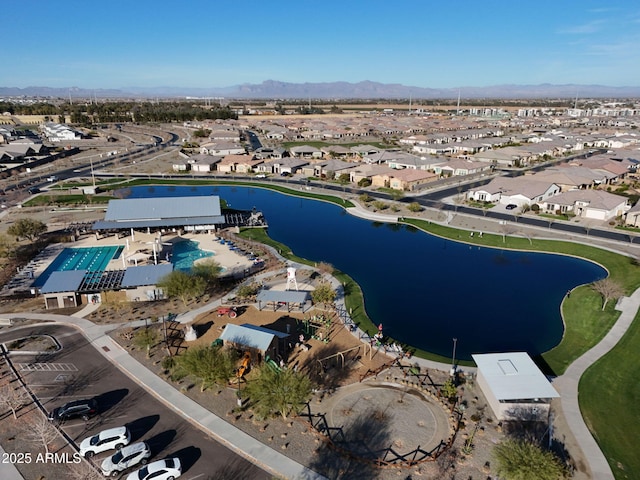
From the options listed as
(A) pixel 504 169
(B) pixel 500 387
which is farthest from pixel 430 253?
(A) pixel 504 169

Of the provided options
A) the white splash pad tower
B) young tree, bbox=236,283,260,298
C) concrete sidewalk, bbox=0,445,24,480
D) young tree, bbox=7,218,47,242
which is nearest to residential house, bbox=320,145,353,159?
young tree, bbox=7,218,47,242

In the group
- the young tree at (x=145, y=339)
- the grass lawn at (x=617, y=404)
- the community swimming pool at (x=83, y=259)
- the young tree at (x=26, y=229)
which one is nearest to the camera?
the grass lawn at (x=617, y=404)

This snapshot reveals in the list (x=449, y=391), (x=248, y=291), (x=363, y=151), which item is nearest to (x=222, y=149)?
(x=363, y=151)

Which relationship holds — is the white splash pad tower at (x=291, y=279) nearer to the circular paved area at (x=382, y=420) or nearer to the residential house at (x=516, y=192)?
the circular paved area at (x=382, y=420)

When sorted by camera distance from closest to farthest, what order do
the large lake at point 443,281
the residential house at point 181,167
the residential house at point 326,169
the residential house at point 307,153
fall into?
the large lake at point 443,281 < the residential house at point 326,169 < the residential house at point 181,167 < the residential house at point 307,153

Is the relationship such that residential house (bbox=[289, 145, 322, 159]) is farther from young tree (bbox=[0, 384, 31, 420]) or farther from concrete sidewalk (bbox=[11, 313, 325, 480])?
young tree (bbox=[0, 384, 31, 420])

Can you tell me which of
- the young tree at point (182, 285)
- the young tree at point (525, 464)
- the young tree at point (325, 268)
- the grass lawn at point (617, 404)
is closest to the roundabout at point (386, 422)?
the young tree at point (525, 464)

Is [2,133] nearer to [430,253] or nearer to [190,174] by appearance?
[190,174]
